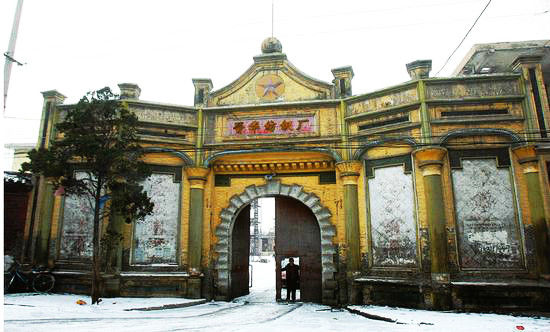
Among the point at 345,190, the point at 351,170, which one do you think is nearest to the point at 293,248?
the point at 345,190

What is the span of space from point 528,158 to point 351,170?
4.38 metres

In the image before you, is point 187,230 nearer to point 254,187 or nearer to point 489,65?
point 254,187

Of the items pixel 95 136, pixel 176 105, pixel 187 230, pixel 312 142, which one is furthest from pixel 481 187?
pixel 95 136

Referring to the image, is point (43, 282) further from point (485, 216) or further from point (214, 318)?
point (485, 216)

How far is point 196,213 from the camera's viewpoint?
Result: 1230cm

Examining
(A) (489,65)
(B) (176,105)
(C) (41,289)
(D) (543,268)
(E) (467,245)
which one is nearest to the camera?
(D) (543,268)

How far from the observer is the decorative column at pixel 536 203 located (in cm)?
946

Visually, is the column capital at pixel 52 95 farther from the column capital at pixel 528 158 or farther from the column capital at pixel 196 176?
the column capital at pixel 528 158

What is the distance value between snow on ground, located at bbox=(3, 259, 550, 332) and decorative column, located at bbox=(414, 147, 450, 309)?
0.56m

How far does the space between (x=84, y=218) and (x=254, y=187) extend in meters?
5.11

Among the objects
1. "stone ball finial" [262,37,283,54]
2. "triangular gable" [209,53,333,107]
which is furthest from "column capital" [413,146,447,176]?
"stone ball finial" [262,37,283,54]

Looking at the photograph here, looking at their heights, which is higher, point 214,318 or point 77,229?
point 77,229

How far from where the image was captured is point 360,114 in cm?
1177

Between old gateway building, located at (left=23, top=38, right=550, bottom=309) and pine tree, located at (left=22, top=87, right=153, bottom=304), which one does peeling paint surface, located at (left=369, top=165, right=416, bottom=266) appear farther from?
pine tree, located at (left=22, top=87, right=153, bottom=304)
